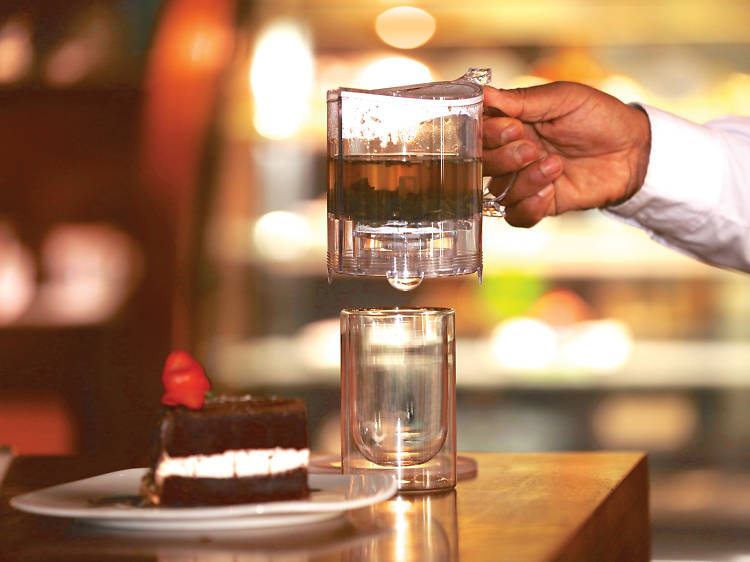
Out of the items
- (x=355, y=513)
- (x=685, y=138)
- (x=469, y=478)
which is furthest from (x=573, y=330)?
(x=355, y=513)

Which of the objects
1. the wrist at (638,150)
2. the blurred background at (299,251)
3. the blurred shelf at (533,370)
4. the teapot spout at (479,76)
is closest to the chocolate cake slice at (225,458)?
the teapot spout at (479,76)

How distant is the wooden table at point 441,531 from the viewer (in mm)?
783

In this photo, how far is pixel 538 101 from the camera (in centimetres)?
139

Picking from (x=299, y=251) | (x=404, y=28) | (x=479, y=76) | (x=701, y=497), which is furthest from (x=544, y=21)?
(x=479, y=76)

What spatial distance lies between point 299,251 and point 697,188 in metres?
1.70

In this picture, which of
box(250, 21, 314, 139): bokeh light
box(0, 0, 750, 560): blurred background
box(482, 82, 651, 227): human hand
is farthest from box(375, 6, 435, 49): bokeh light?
box(482, 82, 651, 227): human hand

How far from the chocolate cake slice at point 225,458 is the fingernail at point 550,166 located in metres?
0.62

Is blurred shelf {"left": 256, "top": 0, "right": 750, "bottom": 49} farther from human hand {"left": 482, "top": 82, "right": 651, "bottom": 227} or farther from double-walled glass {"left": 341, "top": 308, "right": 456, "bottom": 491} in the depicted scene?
double-walled glass {"left": 341, "top": 308, "right": 456, "bottom": 491}

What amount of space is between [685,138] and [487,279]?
5.43ft

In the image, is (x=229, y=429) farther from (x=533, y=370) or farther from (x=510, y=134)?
(x=533, y=370)

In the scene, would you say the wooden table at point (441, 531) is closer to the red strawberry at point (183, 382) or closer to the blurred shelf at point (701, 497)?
the red strawberry at point (183, 382)

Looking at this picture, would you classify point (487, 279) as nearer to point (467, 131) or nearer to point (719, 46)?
point (719, 46)

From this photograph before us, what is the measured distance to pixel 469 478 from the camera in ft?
3.71

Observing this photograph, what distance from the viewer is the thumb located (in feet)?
Answer: 4.25
